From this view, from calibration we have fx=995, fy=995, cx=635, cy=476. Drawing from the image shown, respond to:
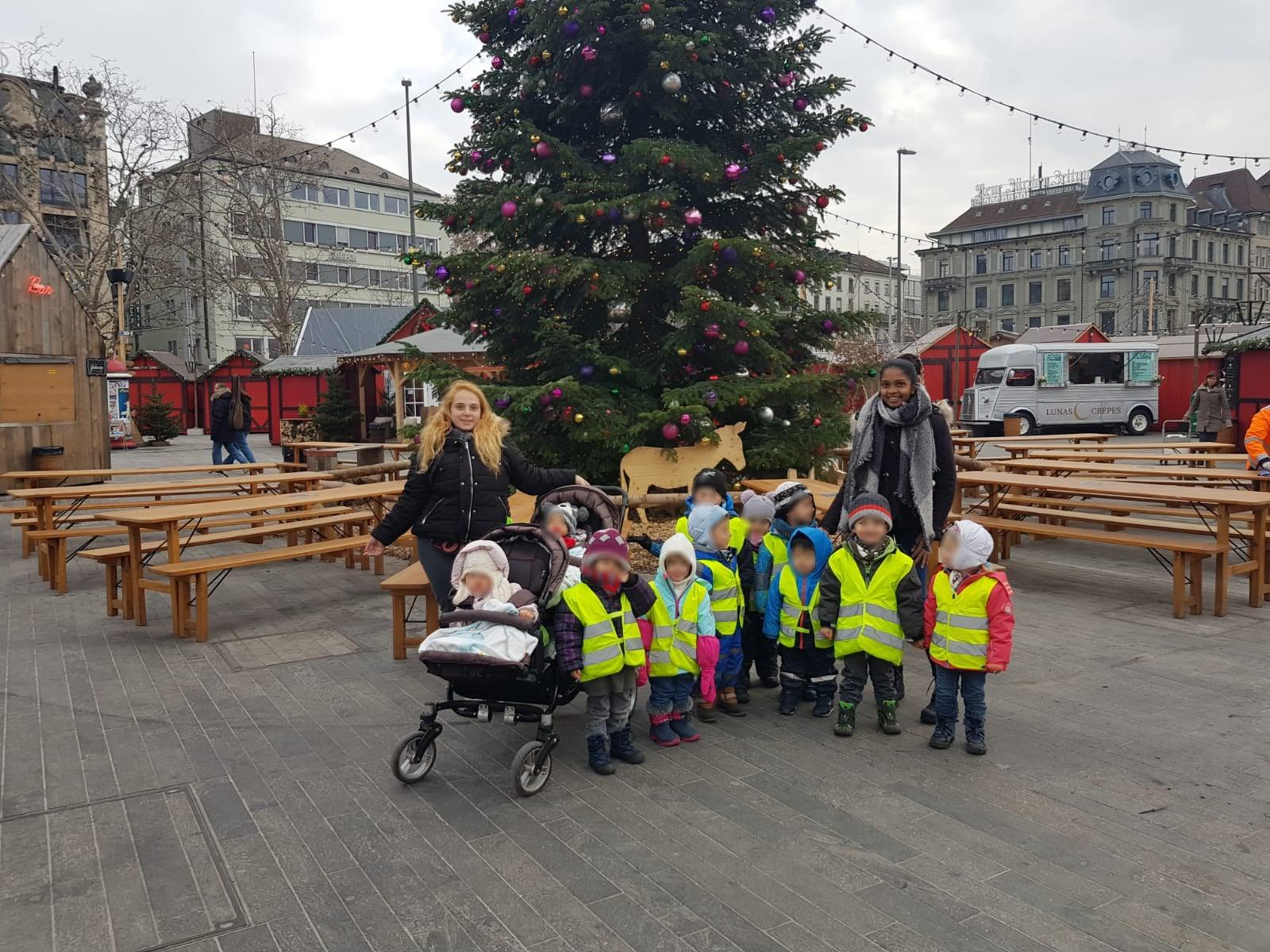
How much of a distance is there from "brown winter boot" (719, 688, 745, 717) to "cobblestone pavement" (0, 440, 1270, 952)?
12 cm

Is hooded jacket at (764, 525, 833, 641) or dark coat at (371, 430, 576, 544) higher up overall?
dark coat at (371, 430, 576, 544)

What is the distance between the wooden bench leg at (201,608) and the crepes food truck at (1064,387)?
2613 centimetres

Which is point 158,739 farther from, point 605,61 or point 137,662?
point 605,61

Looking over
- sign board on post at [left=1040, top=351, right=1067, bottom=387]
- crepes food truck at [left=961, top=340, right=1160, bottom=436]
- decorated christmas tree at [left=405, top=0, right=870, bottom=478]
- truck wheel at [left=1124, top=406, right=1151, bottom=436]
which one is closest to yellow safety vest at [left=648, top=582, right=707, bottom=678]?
decorated christmas tree at [left=405, top=0, right=870, bottom=478]

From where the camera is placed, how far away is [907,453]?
5.56m

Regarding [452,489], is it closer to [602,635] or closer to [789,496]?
[602,635]

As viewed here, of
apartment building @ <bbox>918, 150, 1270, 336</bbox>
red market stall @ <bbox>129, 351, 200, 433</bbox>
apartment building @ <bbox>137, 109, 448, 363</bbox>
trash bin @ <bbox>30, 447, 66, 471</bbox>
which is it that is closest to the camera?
trash bin @ <bbox>30, 447, 66, 471</bbox>

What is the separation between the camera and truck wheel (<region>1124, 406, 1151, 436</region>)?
30719 millimetres

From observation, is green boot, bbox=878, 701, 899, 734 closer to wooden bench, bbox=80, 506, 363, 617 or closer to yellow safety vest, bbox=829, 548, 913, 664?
yellow safety vest, bbox=829, 548, 913, 664

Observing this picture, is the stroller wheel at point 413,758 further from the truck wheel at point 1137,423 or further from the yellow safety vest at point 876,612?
the truck wheel at point 1137,423

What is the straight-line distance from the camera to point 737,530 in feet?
18.8

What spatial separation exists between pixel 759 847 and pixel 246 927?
1.83 meters

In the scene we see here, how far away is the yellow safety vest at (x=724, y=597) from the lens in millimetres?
5332

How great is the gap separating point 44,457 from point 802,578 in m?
17.2
